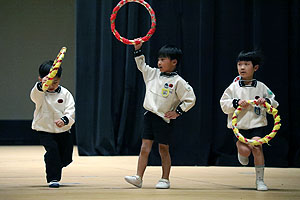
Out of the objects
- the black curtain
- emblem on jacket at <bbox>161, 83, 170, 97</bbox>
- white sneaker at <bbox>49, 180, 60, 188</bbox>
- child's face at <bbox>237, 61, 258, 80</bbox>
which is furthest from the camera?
the black curtain

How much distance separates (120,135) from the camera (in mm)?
7574

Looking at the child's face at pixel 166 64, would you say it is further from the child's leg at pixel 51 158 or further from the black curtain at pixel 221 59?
the black curtain at pixel 221 59

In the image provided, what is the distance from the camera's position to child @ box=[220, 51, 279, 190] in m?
4.57

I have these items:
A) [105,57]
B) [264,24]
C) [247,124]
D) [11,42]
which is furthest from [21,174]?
[11,42]

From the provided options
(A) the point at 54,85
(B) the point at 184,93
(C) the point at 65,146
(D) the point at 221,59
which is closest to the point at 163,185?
(B) the point at 184,93

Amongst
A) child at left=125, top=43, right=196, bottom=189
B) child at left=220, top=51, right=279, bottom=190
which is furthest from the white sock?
child at left=125, top=43, right=196, bottom=189

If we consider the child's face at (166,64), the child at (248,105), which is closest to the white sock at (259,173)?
the child at (248,105)

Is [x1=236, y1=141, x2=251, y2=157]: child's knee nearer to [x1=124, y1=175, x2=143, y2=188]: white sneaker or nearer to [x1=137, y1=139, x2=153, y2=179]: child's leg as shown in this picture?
[x1=137, y1=139, x2=153, y2=179]: child's leg

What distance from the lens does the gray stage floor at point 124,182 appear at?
3963mm

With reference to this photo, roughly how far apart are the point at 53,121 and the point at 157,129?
0.77m

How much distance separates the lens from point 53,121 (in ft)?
14.9

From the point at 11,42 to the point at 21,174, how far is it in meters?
4.74

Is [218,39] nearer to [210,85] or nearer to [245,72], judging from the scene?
[210,85]

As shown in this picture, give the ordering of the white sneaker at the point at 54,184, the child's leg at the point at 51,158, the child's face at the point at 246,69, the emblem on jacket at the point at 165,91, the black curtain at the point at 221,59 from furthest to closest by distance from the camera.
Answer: the black curtain at the point at 221,59, the child's face at the point at 246,69, the emblem on jacket at the point at 165,91, the child's leg at the point at 51,158, the white sneaker at the point at 54,184
